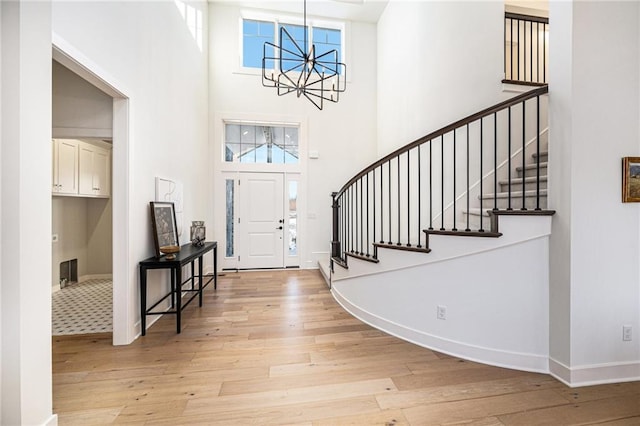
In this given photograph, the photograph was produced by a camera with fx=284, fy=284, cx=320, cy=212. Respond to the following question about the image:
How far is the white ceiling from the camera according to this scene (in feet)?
18.2

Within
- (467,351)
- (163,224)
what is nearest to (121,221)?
(163,224)

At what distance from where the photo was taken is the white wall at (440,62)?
3619mm

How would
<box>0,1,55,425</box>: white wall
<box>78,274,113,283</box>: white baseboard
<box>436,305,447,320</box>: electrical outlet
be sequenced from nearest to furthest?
<box>0,1,55,425</box>: white wall → <box>436,305,447,320</box>: electrical outlet → <box>78,274,113,283</box>: white baseboard

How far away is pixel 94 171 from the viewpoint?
4879 millimetres

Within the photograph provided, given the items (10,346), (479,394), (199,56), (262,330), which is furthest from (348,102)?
(10,346)

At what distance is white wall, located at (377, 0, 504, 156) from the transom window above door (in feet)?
6.93

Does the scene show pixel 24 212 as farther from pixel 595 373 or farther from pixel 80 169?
pixel 80 169

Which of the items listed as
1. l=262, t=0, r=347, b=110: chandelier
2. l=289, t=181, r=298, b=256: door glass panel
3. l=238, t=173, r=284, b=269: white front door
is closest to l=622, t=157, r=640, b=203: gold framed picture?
l=262, t=0, r=347, b=110: chandelier

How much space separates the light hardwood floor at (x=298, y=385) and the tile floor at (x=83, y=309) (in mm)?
241

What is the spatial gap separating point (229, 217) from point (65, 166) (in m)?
2.63

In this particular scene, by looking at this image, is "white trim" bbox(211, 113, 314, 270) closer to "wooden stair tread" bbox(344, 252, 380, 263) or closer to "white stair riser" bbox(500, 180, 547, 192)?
"wooden stair tread" bbox(344, 252, 380, 263)

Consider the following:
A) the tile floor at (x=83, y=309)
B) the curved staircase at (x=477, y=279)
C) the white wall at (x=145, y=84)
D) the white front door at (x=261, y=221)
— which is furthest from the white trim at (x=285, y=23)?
the tile floor at (x=83, y=309)

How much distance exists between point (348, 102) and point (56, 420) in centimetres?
611

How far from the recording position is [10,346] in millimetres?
1401
